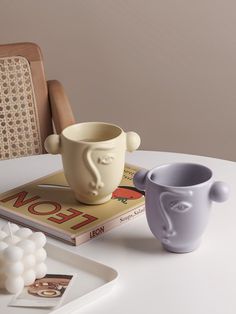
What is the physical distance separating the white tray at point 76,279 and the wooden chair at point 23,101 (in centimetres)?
80

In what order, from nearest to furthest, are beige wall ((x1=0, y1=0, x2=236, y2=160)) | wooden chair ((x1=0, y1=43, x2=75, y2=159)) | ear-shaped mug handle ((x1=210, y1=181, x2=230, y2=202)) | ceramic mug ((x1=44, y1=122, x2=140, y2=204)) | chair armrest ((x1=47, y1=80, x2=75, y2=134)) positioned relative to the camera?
ear-shaped mug handle ((x1=210, y1=181, x2=230, y2=202)), ceramic mug ((x1=44, y1=122, x2=140, y2=204)), chair armrest ((x1=47, y1=80, x2=75, y2=134)), wooden chair ((x1=0, y1=43, x2=75, y2=159)), beige wall ((x1=0, y1=0, x2=236, y2=160))

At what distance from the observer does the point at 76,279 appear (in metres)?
0.99

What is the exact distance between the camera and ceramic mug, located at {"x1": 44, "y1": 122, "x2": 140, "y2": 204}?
1.12 metres

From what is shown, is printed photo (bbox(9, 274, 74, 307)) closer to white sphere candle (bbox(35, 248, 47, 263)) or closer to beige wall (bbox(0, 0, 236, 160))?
white sphere candle (bbox(35, 248, 47, 263))

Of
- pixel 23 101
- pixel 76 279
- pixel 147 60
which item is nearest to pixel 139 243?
pixel 76 279

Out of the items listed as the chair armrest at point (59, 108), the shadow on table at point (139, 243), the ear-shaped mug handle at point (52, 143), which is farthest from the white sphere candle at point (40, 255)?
the chair armrest at point (59, 108)

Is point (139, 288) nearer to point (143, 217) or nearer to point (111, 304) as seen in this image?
point (111, 304)

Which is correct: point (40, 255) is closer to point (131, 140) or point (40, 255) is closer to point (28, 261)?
point (28, 261)

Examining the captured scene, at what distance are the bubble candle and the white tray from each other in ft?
0.08

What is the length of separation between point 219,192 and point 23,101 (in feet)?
3.05

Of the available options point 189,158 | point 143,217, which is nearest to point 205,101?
point 189,158

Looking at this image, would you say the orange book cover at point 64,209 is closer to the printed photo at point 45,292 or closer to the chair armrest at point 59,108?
the printed photo at point 45,292

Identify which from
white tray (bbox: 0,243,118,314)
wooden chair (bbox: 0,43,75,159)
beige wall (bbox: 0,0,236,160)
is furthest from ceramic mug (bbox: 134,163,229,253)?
beige wall (bbox: 0,0,236,160)

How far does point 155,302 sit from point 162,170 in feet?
0.78
